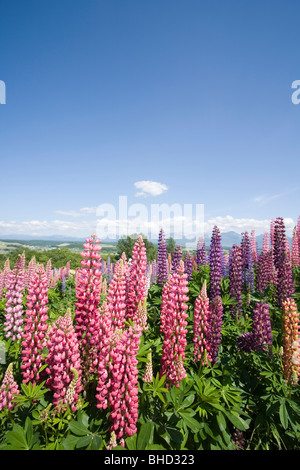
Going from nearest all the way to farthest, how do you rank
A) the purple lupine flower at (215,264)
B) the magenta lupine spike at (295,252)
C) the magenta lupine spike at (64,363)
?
1. the magenta lupine spike at (64,363)
2. the purple lupine flower at (215,264)
3. the magenta lupine spike at (295,252)

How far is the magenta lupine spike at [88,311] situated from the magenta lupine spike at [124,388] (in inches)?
20.4

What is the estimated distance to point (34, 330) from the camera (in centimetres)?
300

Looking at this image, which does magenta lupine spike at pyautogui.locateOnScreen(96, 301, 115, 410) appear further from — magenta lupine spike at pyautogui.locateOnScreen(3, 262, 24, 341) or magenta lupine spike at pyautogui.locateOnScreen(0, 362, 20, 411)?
magenta lupine spike at pyautogui.locateOnScreen(3, 262, 24, 341)

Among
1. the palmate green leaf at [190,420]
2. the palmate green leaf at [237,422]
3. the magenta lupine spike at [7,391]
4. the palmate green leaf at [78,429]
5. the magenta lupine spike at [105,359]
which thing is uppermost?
the magenta lupine spike at [105,359]

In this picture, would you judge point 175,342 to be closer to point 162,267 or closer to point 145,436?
point 145,436

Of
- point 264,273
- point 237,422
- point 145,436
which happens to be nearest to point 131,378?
point 145,436

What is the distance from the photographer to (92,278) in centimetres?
315

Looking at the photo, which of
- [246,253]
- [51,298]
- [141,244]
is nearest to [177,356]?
[141,244]

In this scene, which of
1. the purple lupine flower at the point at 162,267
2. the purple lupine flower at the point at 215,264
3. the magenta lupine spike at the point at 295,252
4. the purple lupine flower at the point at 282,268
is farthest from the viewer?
the magenta lupine spike at the point at 295,252

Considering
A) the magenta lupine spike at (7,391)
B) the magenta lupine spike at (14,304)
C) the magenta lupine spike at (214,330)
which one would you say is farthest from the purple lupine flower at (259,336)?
the magenta lupine spike at (14,304)

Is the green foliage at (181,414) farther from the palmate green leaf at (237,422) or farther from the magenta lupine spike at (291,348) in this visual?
the magenta lupine spike at (291,348)

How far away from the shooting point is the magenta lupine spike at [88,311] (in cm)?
292

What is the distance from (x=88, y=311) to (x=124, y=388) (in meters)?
1.05

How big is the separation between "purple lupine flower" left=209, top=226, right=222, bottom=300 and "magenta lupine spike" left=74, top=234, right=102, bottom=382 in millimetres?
3208
